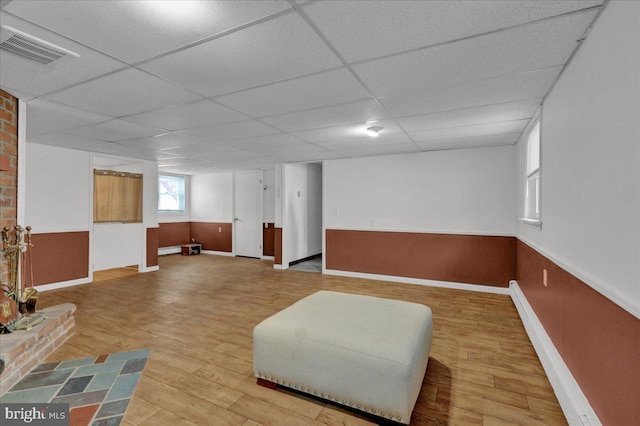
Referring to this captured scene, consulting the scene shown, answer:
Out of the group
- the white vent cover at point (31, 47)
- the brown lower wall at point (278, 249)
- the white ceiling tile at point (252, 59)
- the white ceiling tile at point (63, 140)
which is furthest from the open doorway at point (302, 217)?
the white vent cover at point (31, 47)

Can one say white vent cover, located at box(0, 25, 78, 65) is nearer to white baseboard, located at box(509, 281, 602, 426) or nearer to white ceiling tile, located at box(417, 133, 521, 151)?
white baseboard, located at box(509, 281, 602, 426)

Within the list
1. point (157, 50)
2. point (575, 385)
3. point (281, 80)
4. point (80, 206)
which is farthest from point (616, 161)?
point (80, 206)

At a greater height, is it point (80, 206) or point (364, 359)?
point (80, 206)

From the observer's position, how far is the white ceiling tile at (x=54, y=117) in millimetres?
2867

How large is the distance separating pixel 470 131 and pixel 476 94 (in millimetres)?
1368

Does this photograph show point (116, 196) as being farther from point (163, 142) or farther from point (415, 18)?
point (415, 18)

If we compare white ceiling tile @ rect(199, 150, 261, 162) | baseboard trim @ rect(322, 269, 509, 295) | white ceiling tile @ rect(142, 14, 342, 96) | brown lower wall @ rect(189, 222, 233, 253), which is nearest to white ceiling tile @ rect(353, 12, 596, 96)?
white ceiling tile @ rect(142, 14, 342, 96)

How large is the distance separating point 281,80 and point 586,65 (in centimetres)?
193

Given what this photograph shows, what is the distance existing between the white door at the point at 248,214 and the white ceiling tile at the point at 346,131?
4.05m

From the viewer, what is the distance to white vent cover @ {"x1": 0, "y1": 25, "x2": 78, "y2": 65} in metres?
1.68

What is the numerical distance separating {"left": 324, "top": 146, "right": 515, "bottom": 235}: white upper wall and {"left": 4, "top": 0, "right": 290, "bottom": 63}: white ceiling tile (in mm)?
4262

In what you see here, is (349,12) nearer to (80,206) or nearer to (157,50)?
(157,50)

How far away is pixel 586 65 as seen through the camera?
1729 mm

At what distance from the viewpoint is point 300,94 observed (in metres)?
2.55
